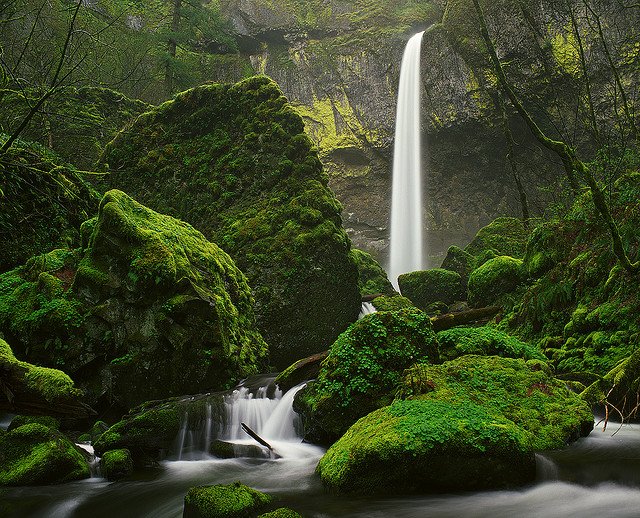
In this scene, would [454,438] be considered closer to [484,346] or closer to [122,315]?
[484,346]

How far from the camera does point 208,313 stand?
7812 mm

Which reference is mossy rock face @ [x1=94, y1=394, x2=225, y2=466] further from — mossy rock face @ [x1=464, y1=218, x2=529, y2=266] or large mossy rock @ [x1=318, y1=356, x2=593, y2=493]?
mossy rock face @ [x1=464, y1=218, x2=529, y2=266]

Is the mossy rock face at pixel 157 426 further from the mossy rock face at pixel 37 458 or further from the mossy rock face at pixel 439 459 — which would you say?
the mossy rock face at pixel 439 459

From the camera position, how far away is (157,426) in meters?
5.71

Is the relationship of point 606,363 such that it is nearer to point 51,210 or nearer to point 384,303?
point 384,303

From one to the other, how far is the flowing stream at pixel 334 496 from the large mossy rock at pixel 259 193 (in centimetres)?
523

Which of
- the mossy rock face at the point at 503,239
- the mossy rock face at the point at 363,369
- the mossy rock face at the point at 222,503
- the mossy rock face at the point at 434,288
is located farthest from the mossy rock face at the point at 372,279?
the mossy rock face at the point at 222,503

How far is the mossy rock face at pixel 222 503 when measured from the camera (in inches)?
140

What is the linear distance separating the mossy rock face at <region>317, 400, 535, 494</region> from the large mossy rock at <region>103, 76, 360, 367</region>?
666cm

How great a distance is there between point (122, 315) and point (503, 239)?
46.3ft

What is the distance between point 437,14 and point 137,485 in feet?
115

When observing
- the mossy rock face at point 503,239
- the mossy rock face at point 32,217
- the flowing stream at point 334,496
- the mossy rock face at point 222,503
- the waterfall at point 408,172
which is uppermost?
the waterfall at point 408,172

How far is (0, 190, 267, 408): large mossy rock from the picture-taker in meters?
6.91

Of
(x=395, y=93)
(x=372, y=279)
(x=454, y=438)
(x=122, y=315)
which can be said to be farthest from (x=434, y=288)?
(x=395, y=93)
